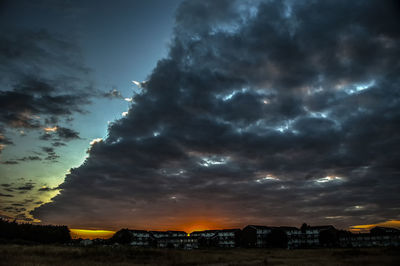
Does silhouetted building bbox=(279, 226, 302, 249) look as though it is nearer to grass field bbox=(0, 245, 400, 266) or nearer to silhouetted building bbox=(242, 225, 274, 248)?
silhouetted building bbox=(242, 225, 274, 248)

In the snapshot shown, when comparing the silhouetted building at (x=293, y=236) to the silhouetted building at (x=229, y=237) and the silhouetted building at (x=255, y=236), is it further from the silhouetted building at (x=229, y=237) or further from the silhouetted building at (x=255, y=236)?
the silhouetted building at (x=229, y=237)

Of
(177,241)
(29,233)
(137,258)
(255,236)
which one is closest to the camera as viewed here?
(137,258)

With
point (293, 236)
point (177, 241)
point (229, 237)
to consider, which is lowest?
point (177, 241)

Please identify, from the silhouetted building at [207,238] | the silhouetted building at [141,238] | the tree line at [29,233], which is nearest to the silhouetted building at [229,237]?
the silhouetted building at [207,238]

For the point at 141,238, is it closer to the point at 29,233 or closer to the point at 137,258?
the point at 29,233

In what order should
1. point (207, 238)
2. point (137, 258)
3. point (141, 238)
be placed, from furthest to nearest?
point (141, 238), point (207, 238), point (137, 258)

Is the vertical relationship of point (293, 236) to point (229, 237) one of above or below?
above

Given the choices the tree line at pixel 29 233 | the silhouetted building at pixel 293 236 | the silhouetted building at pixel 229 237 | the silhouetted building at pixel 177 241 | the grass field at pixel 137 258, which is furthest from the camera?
the silhouetted building at pixel 177 241

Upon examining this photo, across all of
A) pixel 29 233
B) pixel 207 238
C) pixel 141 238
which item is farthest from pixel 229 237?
pixel 29 233

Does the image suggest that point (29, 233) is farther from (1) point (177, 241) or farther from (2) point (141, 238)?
(1) point (177, 241)

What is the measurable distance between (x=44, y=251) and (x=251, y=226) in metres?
106

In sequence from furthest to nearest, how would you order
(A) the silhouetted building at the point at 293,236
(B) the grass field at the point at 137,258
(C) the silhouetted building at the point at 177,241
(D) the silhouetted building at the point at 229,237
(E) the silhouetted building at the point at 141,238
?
1. (C) the silhouetted building at the point at 177,241
2. (E) the silhouetted building at the point at 141,238
3. (D) the silhouetted building at the point at 229,237
4. (A) the silhouetted building at the point at 293,236
5. (B) the grass field at the point at 137,258

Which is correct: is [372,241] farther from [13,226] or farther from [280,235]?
[13,226]

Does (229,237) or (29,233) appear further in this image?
(229,237)
